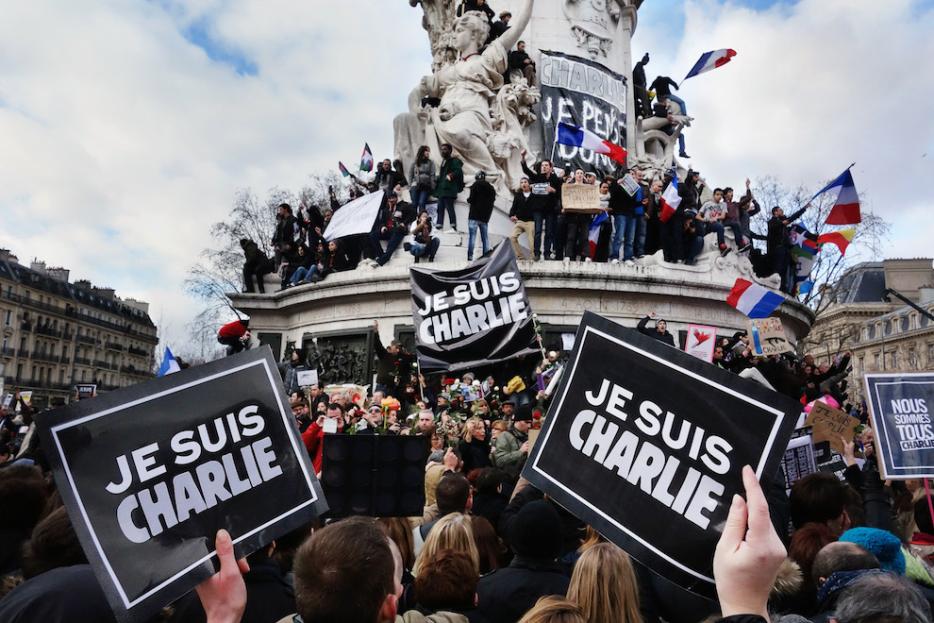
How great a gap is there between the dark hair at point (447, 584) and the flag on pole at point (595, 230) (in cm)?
1398

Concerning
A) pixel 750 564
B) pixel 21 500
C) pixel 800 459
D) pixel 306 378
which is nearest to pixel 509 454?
pixel 800 459

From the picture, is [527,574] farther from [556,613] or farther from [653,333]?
[653,333]

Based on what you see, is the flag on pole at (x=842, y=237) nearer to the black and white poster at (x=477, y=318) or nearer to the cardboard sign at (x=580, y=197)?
the cardboard sign at (x=580, y=197)

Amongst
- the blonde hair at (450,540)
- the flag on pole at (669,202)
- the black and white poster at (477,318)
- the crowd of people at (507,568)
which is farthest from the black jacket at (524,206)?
the blonde hair at (450,540)

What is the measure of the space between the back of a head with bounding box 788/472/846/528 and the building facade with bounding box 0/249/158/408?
218 feet

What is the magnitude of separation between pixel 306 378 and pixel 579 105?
1102 cm

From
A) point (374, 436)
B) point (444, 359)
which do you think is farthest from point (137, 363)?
point (374, 436)

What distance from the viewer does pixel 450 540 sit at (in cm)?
354

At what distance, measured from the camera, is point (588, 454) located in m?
3.02

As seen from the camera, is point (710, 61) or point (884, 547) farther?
point (710, 61)

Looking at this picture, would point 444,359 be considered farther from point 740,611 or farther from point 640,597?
point 740,611

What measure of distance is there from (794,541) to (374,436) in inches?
96.9

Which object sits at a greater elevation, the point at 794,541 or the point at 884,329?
the point at 794,541

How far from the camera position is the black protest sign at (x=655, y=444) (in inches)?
102
